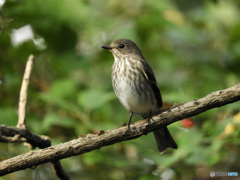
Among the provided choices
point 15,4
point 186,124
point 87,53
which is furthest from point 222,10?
point 15,4

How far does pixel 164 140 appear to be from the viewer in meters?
3.83

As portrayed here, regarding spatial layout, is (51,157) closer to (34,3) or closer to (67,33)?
(34,3)

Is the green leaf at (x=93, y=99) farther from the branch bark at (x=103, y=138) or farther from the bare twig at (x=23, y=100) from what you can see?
the branch bark at (x=103, y=138)

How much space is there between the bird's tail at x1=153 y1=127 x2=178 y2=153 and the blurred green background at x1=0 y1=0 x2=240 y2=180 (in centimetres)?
7

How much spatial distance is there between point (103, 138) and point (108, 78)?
3.08m

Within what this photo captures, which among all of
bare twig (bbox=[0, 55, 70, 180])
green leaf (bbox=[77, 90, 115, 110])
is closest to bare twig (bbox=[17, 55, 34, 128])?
bare twig (bbox=[0, 55, 70, 180])

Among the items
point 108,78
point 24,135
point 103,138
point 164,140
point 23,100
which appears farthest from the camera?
point 108,78

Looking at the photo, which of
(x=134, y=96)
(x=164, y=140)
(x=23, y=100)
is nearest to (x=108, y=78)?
(x=134, y=96)

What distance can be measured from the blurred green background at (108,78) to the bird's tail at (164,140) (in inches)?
2.7

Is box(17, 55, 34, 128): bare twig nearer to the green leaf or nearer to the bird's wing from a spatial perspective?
the green leaf

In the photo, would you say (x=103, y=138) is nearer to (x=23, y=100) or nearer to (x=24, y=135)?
(x=24, y=135)

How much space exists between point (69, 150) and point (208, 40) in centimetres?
399

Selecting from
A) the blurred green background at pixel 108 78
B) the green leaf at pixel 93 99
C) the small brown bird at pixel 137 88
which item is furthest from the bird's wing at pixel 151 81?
the green leaf at pixel 93 99

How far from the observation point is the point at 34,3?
4371 millimetres
